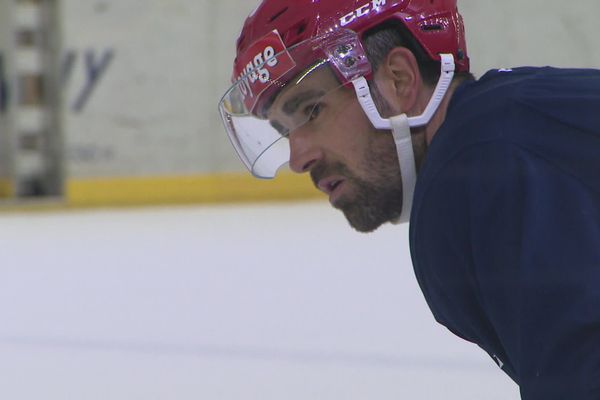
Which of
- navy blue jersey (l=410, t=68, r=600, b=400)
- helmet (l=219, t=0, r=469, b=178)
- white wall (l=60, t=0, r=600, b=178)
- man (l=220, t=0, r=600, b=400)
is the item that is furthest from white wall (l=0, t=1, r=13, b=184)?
navy blue jersey (l=410, t=68, r=600, b=400)

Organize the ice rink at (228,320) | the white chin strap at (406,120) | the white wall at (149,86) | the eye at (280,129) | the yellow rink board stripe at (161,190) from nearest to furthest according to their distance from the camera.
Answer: the white chin strap at (406,120) < the eye at (280,129) < the ice rink at (228,320) < the yellow rink board stripe at (161,190) < the white wall at (149,86)

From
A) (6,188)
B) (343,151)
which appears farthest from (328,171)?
(6,188)

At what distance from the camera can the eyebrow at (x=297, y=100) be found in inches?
53.6

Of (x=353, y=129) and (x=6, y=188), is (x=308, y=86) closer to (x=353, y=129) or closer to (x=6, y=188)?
(x=353, y=129)

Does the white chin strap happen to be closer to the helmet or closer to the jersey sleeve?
the helmet

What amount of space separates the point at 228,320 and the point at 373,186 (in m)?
1.69

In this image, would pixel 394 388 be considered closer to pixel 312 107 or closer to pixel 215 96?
pixel 312 107

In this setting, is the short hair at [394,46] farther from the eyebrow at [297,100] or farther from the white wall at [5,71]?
the white wall at [5,71]

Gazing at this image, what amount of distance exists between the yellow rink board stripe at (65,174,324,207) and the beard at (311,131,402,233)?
4737mm

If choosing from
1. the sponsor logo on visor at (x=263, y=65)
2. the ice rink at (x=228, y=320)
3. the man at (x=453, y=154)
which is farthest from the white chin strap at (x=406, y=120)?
the ice rink at (x=228, y=320)

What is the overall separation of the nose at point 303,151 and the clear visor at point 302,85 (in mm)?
11

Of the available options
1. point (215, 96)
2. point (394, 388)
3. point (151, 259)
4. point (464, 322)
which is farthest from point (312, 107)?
point (215, 96)

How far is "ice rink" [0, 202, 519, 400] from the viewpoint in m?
2.22

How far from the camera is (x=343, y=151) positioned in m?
1.33
